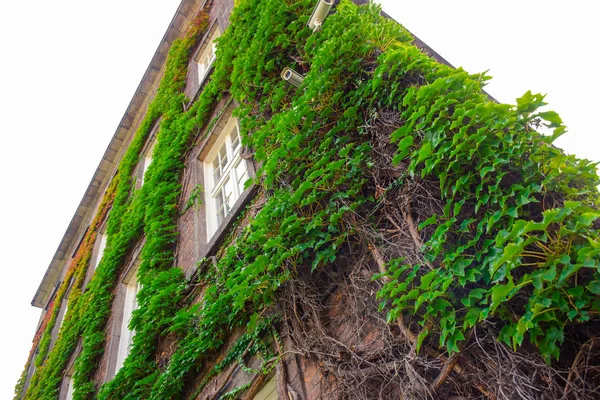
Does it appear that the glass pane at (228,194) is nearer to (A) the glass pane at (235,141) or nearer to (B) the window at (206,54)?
(A) the glass pane at (235,141)

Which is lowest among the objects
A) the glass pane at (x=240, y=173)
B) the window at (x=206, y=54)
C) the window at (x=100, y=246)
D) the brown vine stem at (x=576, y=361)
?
the window at (x=100, y=246)

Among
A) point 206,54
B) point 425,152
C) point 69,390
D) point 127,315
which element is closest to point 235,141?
point 127,315

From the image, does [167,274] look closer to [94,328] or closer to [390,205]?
[94,328]

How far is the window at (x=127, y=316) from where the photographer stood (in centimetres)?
767

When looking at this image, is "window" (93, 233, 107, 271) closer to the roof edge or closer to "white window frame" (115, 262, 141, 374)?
the roof edge

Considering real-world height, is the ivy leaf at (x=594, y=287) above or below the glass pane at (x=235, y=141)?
above

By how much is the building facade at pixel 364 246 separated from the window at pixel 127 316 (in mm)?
1609

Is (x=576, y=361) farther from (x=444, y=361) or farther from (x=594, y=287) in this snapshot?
(x=444, y=361)

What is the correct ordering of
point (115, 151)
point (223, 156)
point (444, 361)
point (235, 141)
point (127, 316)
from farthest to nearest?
point (115, 151)
point (127, 316)
point (223, 156)
point (235, 141)
point (444, 361)

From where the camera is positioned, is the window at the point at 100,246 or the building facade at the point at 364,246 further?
the window at the point at 100,246

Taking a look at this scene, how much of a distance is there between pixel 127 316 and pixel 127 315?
22 mm

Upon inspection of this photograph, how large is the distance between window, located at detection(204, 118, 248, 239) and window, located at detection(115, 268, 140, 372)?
76.8 inches

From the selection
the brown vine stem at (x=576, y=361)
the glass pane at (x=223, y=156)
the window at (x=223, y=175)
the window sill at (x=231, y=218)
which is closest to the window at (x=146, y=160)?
the window at (x=223, y=175)

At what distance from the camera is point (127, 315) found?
833 cm
